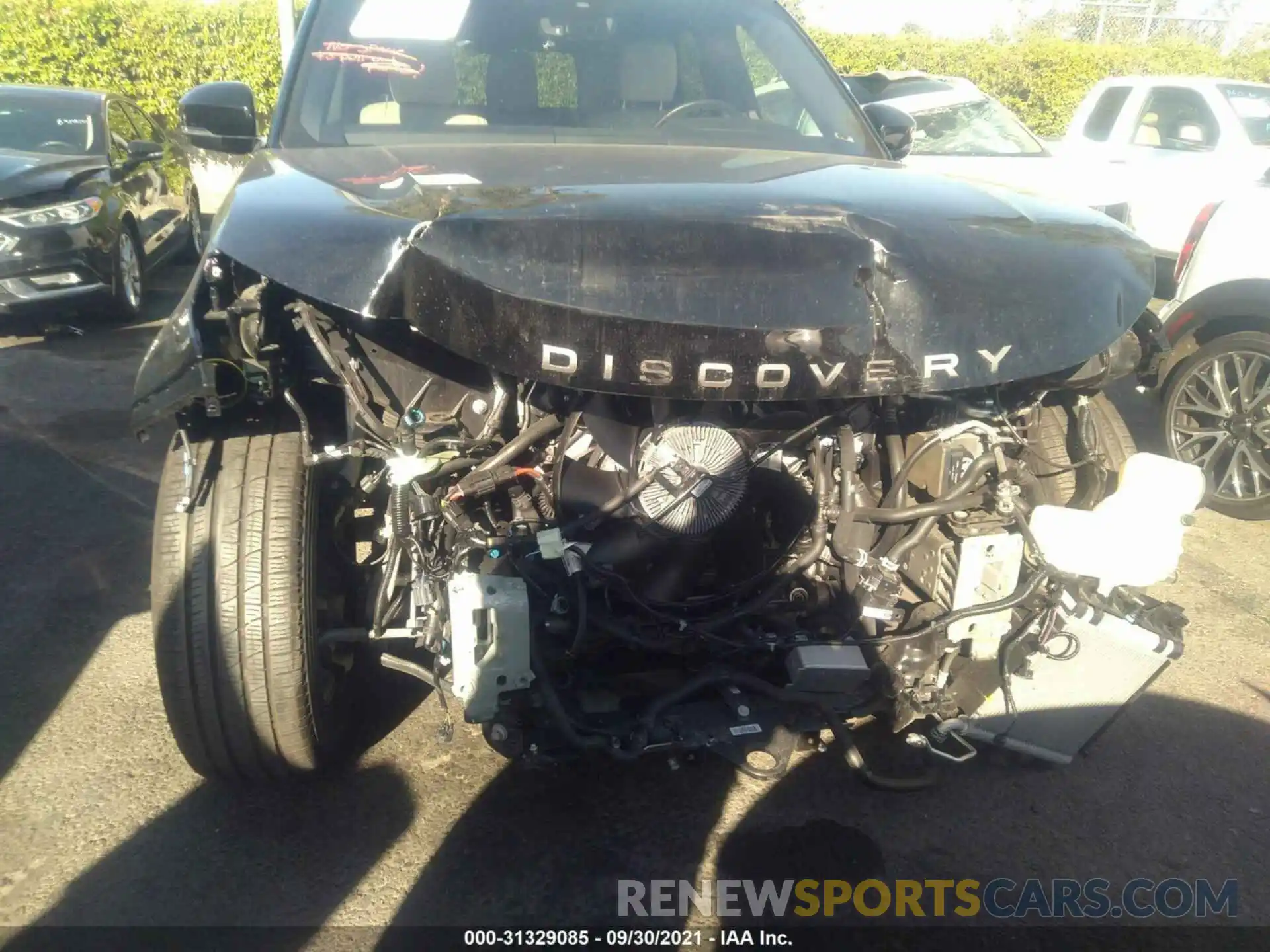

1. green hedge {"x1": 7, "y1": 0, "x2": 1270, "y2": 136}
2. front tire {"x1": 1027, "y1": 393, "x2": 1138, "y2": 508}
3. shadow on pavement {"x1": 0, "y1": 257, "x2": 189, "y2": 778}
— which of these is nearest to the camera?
front tire {"x1": 1027, "y1": 393, "x2": 1138, "y2": 508}

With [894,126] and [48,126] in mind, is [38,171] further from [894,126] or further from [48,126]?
[894,126]

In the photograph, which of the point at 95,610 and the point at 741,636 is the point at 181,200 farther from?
the point at 741,636

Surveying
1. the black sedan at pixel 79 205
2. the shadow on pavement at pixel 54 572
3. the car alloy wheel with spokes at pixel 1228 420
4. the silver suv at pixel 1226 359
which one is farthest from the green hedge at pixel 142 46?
the car alloy wheel with spokes at pixel 1228 420

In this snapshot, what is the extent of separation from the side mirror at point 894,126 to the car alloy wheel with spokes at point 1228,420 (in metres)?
2.07

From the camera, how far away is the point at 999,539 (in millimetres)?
2445

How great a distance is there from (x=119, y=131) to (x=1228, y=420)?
26.9 feet

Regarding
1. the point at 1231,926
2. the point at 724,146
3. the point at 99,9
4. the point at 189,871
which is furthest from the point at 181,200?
the point at 1231,926

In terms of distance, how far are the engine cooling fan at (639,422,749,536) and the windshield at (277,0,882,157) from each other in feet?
4.03

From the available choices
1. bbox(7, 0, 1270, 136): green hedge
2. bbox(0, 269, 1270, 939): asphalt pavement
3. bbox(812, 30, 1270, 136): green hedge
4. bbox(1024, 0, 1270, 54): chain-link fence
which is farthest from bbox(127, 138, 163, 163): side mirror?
bbox(1024, 0, 1270, 54): chain-link fence

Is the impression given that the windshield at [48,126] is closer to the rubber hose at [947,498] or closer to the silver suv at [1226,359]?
the rubber hose at [947,498]

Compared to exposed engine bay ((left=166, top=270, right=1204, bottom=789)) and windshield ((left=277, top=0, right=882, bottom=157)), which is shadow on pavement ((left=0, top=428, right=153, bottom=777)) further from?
windshield ((left=277, top=0, right=882, bottom=157))

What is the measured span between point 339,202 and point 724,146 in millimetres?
1510

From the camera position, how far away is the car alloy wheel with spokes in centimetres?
446

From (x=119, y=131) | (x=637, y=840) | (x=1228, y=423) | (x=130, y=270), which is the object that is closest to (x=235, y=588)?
(x=637, y=840)
